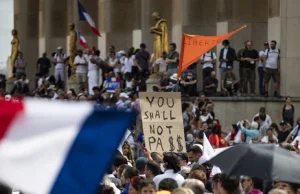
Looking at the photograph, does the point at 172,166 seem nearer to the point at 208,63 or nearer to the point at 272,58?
the point at 272,58

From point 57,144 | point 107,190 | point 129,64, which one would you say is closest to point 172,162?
point 107,190

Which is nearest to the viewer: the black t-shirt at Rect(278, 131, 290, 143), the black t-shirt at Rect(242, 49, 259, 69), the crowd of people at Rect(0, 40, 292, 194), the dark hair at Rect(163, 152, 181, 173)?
the dark hair at Rect(163, 152, 181, 173)

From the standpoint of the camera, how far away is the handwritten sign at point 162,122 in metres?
19.1

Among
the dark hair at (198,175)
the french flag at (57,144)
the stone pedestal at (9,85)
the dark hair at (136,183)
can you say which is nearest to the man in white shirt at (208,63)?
the stone pedestal at (9,85)

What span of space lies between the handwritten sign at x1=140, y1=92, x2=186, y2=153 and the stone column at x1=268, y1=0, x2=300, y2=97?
12638 mm

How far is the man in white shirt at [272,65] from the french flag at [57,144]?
84.0ft

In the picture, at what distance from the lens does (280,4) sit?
33156mm

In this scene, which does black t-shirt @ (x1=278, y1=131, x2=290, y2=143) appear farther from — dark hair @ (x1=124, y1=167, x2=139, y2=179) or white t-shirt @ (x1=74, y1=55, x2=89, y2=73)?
white t-shirt @ (x1=74, y1=55, x2=89, y2=73)

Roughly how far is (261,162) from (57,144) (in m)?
4.08

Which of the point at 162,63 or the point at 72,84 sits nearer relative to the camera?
the point at 162,63

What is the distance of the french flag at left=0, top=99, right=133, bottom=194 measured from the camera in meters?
5.99

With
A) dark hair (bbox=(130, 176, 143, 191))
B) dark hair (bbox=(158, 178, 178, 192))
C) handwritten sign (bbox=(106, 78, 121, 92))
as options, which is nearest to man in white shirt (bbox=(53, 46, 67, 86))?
handwritten sign (bbox=(106, 78, 121, 92))

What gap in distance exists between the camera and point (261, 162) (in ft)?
32.7

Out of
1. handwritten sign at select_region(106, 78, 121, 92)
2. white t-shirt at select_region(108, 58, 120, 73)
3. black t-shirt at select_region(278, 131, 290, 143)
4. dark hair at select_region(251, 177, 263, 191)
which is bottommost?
black t-shirt at select_region(278, 131, 290, 143)
